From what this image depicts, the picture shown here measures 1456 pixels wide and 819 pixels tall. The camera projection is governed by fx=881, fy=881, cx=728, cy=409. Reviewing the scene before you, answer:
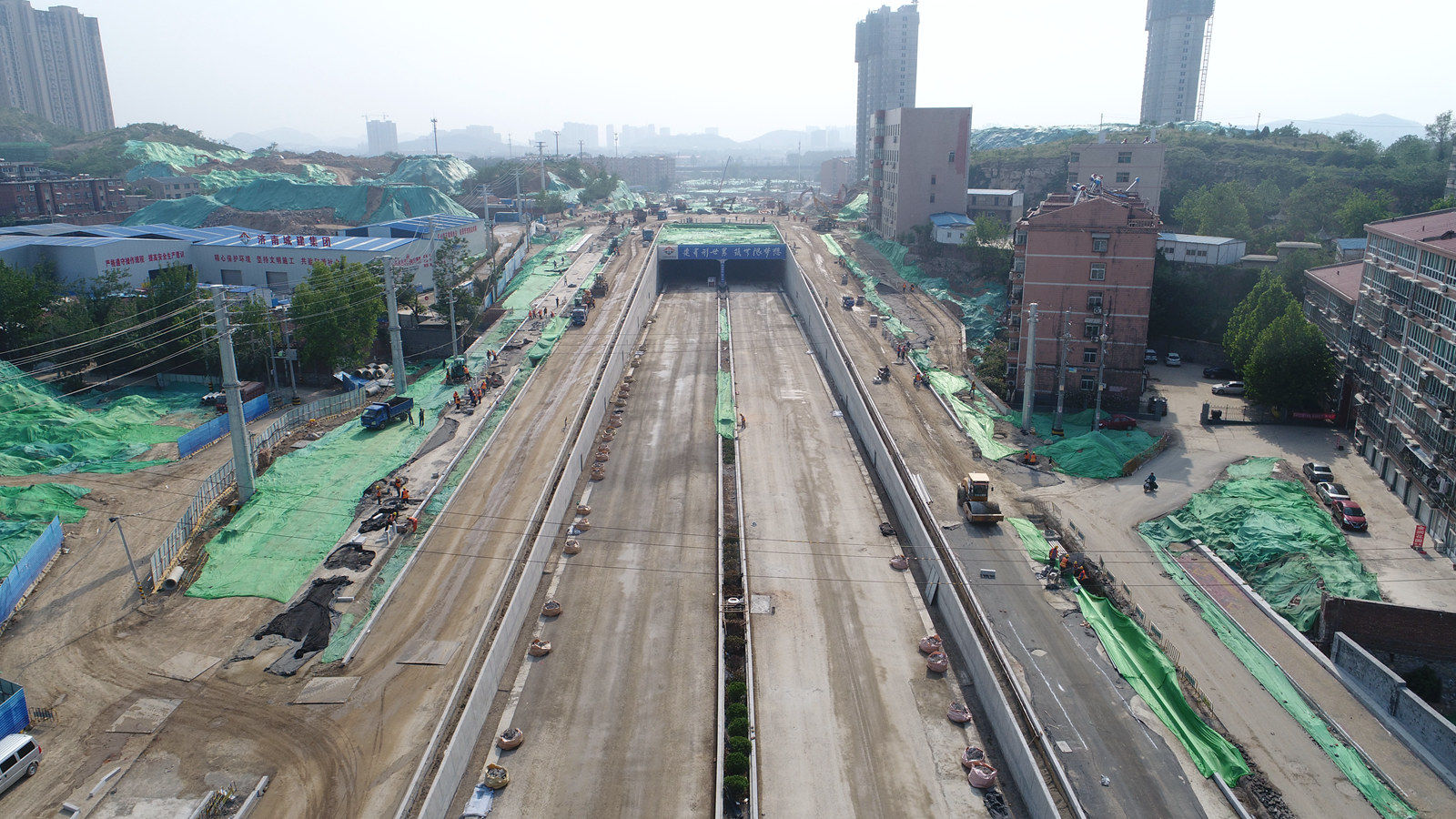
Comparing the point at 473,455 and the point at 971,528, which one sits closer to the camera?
the point at 971,528

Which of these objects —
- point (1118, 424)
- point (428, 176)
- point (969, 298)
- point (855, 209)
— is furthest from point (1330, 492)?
point (428, 176)

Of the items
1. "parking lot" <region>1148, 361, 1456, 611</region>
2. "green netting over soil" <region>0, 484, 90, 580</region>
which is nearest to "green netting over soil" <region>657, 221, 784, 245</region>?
"parking lot" <region>1148, 361, 1456, 611</region>

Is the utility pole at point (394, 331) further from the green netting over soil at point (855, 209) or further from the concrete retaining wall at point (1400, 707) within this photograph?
the green netting over soil at point (855, 209)

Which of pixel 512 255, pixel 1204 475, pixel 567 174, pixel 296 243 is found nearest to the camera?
pixel 1204 475

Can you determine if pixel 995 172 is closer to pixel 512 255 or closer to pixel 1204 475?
pixel 512 255

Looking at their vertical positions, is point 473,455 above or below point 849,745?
above


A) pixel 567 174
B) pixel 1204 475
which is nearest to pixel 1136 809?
pixel 1204 475
